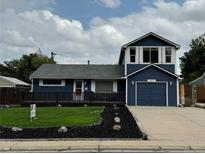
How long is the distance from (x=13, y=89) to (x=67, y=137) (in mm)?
23017

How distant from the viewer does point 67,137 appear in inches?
498

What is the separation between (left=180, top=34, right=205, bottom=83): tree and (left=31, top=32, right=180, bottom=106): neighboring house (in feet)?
124

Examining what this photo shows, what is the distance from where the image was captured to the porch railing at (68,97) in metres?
33.7

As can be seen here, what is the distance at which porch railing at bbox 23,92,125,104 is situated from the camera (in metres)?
33.7

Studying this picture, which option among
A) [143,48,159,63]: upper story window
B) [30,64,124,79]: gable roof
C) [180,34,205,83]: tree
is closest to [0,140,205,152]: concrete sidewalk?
[143,48,159,63]: upper story window

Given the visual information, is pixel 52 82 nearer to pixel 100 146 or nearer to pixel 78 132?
pixel 78 132

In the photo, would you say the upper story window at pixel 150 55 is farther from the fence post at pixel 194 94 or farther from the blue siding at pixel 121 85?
the fence post at pixel 194 94

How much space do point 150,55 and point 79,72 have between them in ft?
24.3

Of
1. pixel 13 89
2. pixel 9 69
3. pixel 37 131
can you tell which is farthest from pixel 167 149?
pixel 9 69

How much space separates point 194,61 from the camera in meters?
72.5

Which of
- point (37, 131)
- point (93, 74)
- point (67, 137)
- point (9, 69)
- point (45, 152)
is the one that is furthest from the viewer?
point (9, 69)

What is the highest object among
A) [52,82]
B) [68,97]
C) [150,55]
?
[150,55]

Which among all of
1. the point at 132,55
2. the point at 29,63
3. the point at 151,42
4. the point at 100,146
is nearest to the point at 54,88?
the point at 132,55

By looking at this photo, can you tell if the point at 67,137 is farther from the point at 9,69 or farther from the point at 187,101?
the point at 9,69
